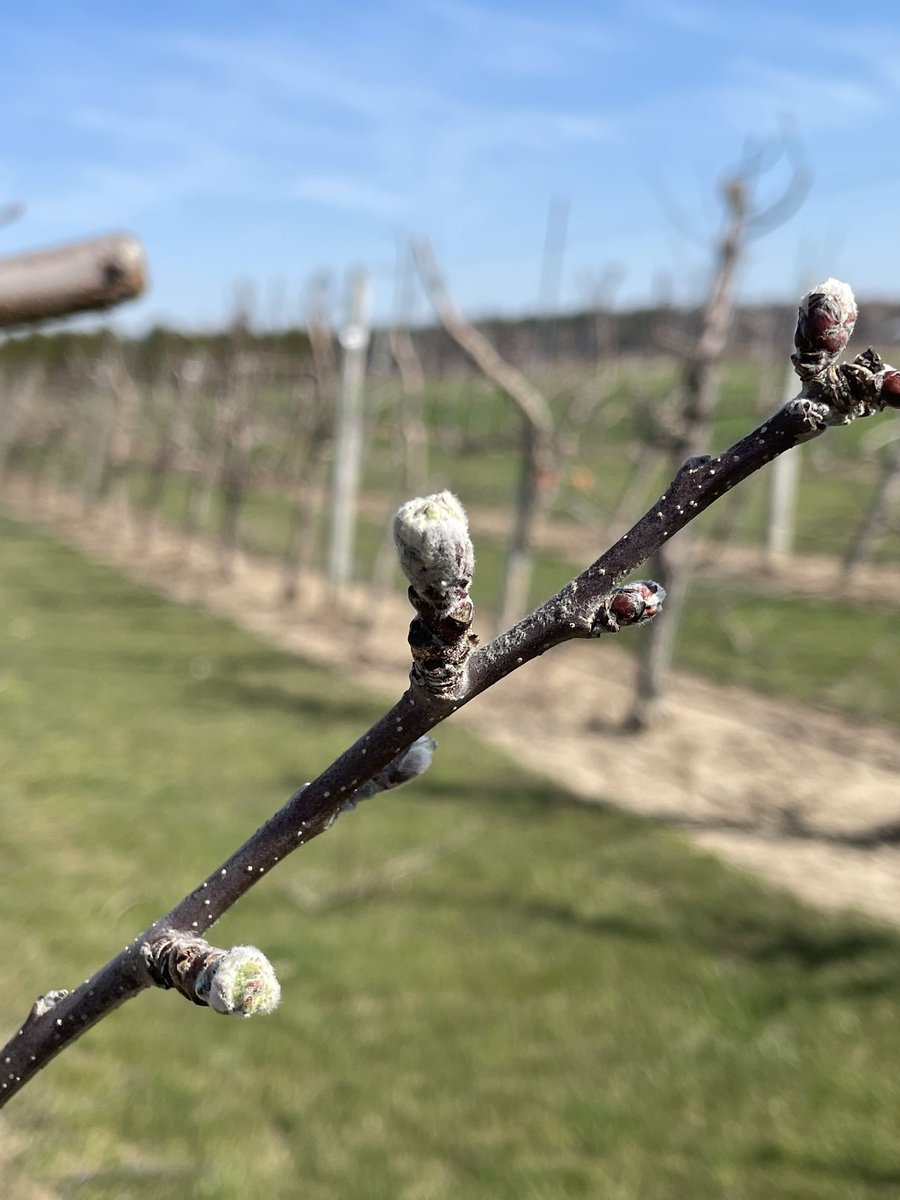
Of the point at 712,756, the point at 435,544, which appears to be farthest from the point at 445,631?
the point at 712,756

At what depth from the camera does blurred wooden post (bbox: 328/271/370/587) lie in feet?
Answer: 38.0

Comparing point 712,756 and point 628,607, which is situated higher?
point 628,607

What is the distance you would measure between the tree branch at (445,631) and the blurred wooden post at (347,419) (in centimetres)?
1064

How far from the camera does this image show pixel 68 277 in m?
1.24

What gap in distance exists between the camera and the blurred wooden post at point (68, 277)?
1212mm

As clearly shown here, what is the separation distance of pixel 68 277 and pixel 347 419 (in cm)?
1047

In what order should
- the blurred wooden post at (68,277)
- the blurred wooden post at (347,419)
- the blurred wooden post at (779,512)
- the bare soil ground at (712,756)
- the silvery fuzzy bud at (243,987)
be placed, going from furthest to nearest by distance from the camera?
the blurred wooden post at (779,512), the blurred wooden post at (347,419), the bare soil ground at (712,756), the blurred wooden post at (68,277), the silvery fuzzy bud at (243,987)

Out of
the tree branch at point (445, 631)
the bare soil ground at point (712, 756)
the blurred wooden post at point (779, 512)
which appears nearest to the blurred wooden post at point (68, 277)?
the tree branch at point (445, 631)

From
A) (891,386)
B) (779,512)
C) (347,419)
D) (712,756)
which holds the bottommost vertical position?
(712,756)

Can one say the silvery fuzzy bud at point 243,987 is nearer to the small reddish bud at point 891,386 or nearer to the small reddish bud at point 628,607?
the small reddish bud at point 628,607

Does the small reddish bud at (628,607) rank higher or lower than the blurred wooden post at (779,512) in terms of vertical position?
higher

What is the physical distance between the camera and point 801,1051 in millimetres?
3977

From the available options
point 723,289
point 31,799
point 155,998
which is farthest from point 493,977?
point 723,289

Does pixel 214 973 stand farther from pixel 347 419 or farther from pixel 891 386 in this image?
pixel 347 419
